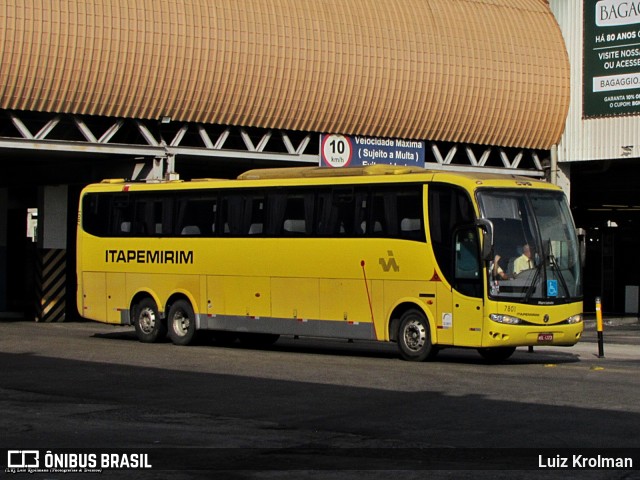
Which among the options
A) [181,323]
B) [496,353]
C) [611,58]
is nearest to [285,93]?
[611,58]

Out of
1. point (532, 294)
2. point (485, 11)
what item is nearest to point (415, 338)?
point (532, 294)

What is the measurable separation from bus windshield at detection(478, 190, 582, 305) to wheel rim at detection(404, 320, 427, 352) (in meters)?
1.64

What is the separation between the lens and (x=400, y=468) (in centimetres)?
1088

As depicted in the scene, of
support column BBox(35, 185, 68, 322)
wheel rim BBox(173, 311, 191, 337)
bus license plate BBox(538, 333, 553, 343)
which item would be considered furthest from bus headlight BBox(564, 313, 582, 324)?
support column BBox(35, 185, 68, 322)

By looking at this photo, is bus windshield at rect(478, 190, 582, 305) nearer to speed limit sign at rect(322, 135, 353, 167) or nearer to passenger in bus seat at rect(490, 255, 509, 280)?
passenger in bus seat at rect(490, 255, 509, 280)

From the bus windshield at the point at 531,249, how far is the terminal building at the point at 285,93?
478 inches

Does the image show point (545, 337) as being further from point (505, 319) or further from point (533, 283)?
point (533, 283)

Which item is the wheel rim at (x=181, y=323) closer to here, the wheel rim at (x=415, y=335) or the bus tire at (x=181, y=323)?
the bus tire at (x=181, y=323)

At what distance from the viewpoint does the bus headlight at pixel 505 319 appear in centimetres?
2122

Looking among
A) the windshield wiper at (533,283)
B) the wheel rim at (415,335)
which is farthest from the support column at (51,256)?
the windshield wiper at (533,283)

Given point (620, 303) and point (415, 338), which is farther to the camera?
point (620, 303)

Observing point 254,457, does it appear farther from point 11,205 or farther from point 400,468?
point 11,205

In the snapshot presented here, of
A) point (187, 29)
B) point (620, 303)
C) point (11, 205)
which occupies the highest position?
point (187, 29)

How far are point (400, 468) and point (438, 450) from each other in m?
1.20
